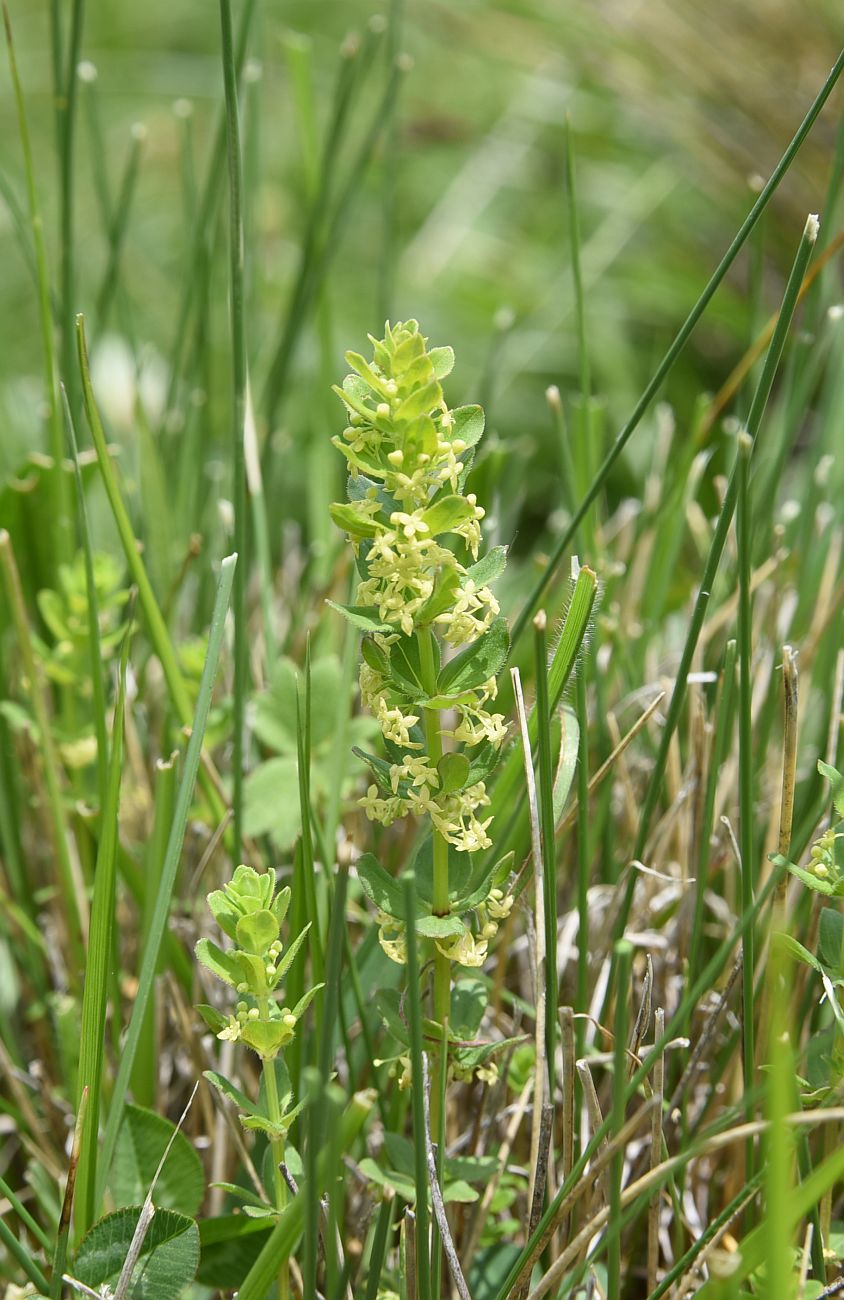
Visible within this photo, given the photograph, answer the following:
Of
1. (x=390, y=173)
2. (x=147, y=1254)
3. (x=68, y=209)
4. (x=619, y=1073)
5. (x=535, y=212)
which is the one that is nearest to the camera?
(x=619, y=1073)

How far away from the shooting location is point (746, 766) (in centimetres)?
48

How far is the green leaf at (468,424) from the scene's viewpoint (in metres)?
Result: 0.47

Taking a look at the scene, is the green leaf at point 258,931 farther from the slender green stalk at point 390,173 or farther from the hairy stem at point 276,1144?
the slender green stalk at point 390,173

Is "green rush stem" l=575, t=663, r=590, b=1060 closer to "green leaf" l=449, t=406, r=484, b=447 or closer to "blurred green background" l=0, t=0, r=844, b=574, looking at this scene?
"green leaf" l=449, t=406, r=484, b=447

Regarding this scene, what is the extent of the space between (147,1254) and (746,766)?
32cm

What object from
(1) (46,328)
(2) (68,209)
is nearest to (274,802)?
(1) (46,328)

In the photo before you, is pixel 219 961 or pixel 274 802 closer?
pixel 219 961

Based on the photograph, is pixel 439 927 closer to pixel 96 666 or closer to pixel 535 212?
pixel 96 666

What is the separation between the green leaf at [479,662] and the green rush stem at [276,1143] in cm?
14

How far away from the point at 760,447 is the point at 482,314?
671 millimetres

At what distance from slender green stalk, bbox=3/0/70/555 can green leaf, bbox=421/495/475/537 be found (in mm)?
450

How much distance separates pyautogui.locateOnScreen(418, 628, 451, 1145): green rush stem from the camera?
0.47 metres

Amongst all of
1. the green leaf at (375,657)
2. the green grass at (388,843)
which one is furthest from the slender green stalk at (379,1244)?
the green leaf at (375,657)

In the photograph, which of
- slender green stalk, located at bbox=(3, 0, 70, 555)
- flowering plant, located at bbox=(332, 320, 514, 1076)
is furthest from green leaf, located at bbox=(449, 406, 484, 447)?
slender green stalk, located at bbox=(3, 0, 70, 555)
